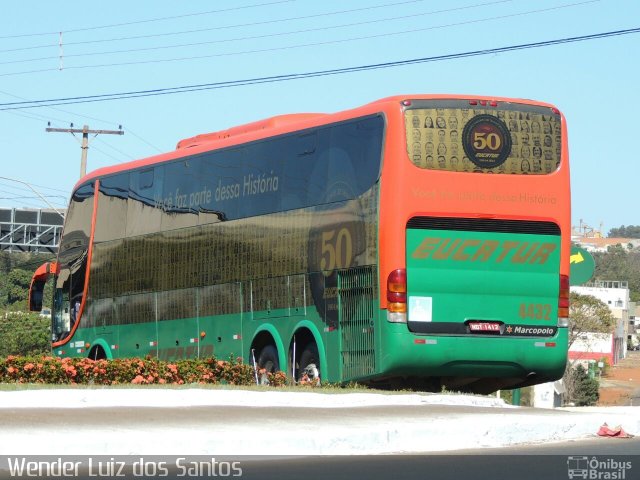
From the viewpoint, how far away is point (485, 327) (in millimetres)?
21594

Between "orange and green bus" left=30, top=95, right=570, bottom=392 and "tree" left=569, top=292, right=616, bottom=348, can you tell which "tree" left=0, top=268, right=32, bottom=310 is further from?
"orange and green bus" left=30, top=95, right=570, bottom=392

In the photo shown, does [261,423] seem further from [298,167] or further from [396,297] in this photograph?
[298,167]

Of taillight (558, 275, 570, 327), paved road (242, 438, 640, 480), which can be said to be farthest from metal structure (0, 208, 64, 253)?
paved road (242, 438, 640, 480)

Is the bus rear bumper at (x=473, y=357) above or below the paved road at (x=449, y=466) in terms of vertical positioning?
above

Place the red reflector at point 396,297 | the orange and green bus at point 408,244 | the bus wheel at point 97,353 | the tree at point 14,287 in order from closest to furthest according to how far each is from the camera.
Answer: the red reflector at point 396,297
the orange and green bus at point 408,244
the bus wheel at point 97,353
the tree at point 14,287

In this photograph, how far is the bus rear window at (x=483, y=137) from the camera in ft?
70.1

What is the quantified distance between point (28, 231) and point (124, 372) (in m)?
61.9

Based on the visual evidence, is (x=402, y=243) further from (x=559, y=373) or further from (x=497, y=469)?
(x=497, y=469)

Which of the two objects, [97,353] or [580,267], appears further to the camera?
[97,353]

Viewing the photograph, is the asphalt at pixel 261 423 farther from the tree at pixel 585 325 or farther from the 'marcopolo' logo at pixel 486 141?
the tree at pixel 585 325

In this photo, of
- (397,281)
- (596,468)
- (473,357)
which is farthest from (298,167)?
(596,468)

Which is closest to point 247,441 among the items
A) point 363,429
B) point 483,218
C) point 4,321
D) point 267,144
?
point 363,429

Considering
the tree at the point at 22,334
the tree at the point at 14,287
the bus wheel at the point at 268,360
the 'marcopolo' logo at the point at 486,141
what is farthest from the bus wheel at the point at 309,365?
the tree at the point at 14,287

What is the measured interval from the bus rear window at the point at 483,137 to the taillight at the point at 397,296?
1693mm
